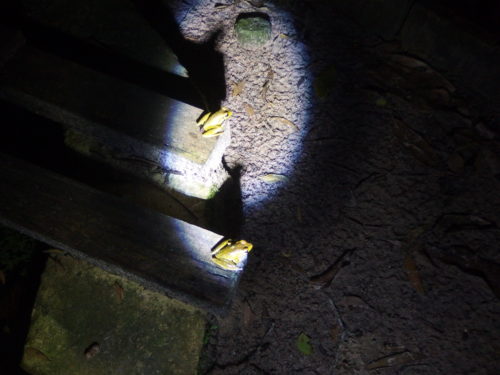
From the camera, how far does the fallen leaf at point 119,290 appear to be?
7.64 feet

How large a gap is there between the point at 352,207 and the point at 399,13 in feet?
5.37

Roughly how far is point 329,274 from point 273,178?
2.52ft

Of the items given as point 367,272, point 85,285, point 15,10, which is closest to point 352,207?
point 367,272

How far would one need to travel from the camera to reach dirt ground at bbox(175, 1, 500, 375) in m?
2.22

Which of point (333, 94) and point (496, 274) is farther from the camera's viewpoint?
point (333, 94)

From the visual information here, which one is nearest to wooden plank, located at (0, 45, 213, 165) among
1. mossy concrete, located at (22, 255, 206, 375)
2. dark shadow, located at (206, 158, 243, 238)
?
dark shadow, located at (206, 158, 243, 238)

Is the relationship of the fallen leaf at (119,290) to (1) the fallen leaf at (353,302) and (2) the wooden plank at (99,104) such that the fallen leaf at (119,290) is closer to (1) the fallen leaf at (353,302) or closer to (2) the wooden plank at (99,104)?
(2) the wooden plank at (99,104)

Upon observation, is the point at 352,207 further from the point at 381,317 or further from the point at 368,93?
the point at 368,93

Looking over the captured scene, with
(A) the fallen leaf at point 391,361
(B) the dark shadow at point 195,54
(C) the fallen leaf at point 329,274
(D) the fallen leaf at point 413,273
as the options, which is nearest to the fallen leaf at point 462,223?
(D) the fallen leaf at point 413,273

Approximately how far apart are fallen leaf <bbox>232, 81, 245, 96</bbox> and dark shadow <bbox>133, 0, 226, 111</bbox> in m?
0.08

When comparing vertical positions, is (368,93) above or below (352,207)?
above

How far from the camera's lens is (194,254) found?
206 centimetres

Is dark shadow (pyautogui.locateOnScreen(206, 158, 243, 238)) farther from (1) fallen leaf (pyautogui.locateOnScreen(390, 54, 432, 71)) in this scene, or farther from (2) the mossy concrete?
(1) fallen leaf (pyautogui.locateOnScreen(390, 54, 432, 71))

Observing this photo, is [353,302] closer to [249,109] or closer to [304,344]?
[304,344]
